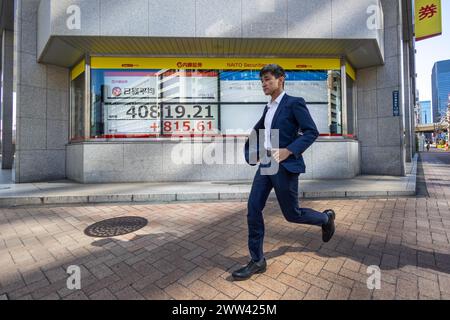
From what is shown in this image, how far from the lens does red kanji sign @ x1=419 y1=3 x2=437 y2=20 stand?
519 inches

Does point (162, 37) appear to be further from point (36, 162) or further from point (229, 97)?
point (36, 162)

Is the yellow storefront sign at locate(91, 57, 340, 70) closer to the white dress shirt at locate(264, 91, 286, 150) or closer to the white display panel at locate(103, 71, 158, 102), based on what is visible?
the white display panel at locate(103, 71, 158, 102)

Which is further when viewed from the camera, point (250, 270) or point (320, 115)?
point (320, 115)

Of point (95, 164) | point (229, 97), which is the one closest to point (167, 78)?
point (229, 97)

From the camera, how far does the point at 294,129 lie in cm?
240

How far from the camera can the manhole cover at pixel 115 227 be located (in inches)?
146

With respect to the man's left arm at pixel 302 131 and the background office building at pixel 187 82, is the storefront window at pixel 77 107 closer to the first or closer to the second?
the background office building at pixel 187 82

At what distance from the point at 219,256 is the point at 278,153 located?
1.52m

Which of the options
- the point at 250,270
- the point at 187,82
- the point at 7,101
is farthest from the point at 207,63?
the point at 7,101

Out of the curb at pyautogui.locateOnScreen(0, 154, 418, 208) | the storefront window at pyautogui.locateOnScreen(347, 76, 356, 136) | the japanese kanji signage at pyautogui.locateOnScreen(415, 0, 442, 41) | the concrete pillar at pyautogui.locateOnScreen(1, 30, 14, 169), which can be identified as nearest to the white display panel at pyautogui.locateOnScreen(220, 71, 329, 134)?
the storefront window at pyautogui.locateOnScreen(347, 76, 356, 136)

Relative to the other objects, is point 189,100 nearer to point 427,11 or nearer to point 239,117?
point 239,117

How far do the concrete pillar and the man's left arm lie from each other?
614 inches

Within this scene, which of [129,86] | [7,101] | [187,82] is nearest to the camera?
[129,86]
